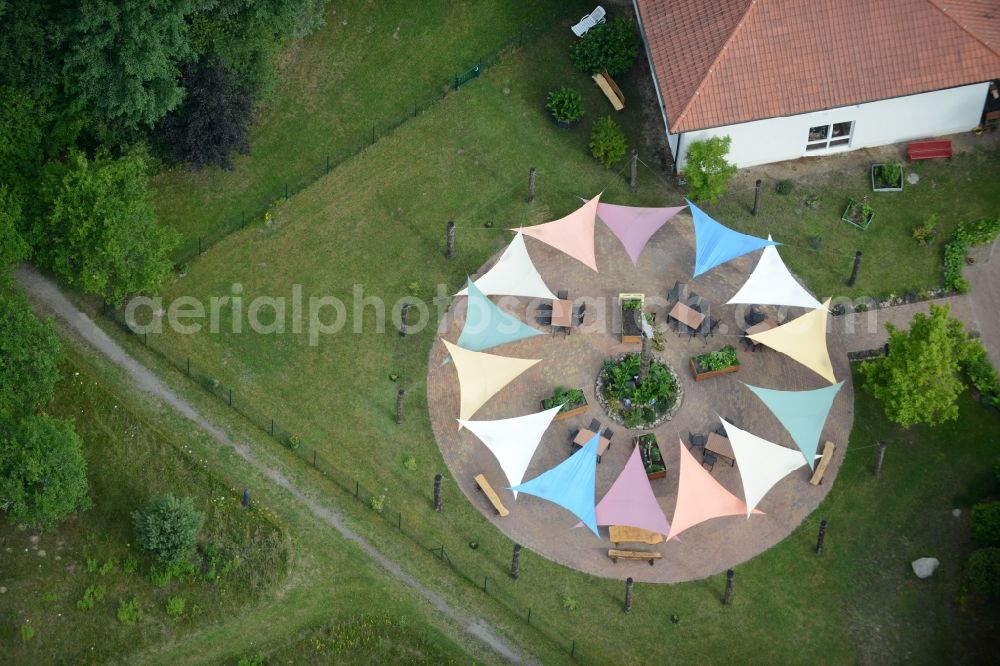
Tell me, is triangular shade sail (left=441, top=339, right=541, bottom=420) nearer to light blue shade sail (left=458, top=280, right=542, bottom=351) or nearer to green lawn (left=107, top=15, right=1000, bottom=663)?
light blue shade sail (left=458, top=280, right=542, bottom=351)

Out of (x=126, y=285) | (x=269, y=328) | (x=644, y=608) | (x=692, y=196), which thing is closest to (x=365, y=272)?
(x=269, y=328)

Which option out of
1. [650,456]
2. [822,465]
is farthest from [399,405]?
[822,465]

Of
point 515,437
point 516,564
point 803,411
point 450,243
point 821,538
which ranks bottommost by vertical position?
point 821,538

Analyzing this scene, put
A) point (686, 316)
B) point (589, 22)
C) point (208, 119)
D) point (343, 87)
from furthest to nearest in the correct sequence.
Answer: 1. point (589, 22)
2. point (343, 87)
3. point (208, 119)
4. point (686, 316)

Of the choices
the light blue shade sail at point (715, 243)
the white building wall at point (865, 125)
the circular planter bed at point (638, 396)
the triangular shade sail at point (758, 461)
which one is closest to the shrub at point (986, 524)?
the triangular shade sail at point (758, 461)

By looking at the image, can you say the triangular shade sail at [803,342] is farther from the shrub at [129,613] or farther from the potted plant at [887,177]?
the shrub at [129,613]

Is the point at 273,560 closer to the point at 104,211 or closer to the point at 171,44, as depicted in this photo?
the point at 104,211

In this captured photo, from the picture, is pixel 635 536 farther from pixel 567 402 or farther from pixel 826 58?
pixel 826 58
